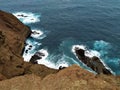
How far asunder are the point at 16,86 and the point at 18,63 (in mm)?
23461

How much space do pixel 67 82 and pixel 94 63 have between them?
120ft

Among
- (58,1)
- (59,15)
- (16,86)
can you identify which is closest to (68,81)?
(16,86)

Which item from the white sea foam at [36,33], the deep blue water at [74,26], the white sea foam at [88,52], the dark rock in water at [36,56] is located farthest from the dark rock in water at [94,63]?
the white sea foam at [36,33]

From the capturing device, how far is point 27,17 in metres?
110

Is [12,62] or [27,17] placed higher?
[12,62]

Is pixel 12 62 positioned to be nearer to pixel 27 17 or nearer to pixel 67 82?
pixel 67 82

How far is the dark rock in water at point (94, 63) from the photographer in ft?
222

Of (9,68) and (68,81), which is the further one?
(9,68)

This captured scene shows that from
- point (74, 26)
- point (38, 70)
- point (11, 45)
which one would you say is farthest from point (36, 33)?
point (38, 70)

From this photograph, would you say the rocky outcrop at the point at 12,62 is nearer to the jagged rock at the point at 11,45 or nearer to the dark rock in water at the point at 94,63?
the jagged rock at the point at 11,45

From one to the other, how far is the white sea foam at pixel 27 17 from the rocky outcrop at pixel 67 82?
70245 mm

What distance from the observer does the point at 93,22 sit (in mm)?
102125

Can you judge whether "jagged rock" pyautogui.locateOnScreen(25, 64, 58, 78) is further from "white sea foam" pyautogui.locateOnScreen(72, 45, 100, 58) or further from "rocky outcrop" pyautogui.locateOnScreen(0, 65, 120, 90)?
"white sea foam" pyautogui.locateOnScreen(72, 45, 100, 58)

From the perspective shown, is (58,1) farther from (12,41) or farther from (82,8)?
(12,41)
